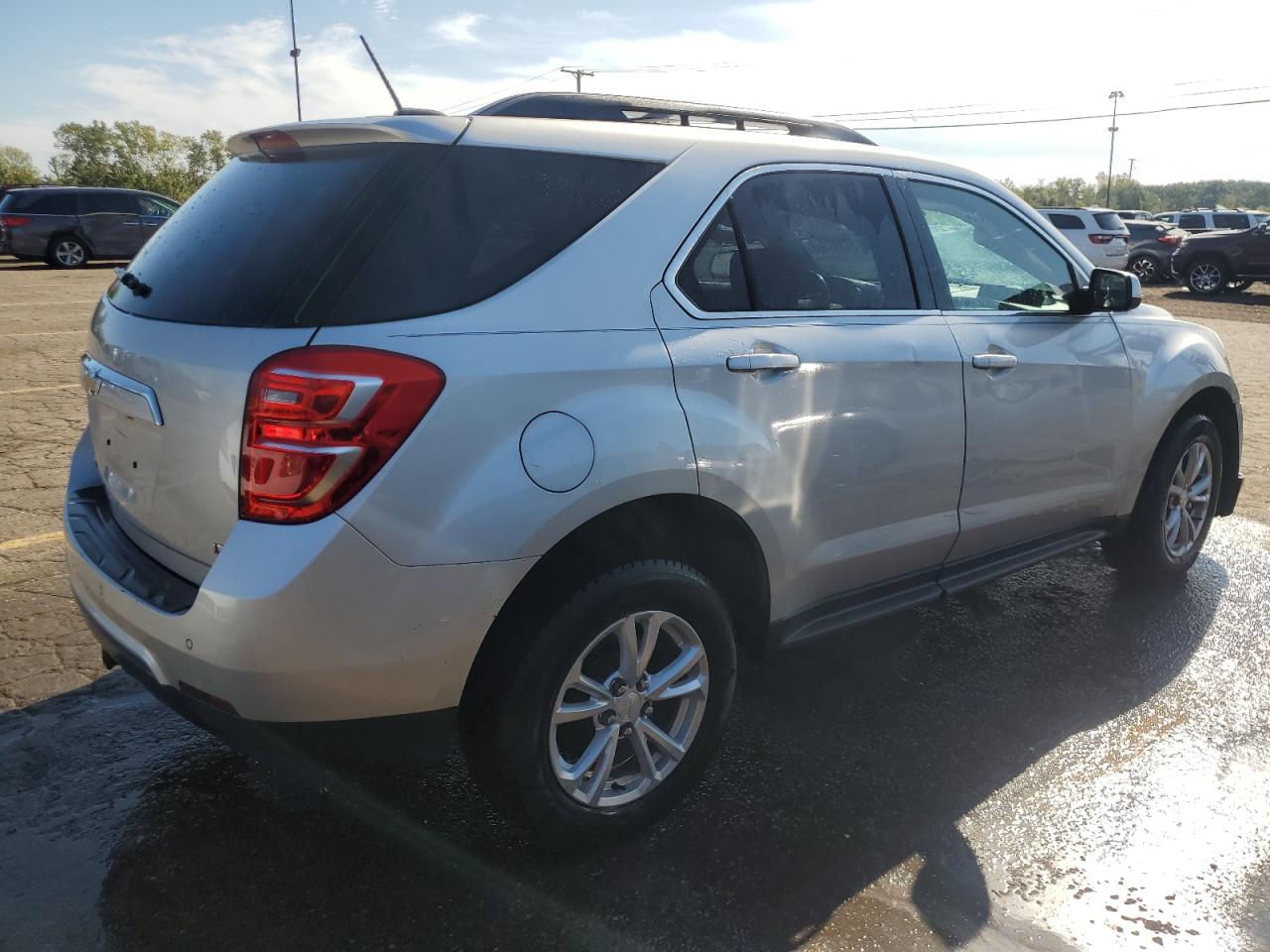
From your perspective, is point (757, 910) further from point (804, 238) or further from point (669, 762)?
point (804, 238)

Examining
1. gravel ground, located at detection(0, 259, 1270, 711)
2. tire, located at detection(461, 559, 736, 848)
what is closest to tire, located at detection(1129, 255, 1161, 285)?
gravel ground, located at detection(0, 259, 1270, 711)

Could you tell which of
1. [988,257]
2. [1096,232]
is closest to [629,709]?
[988,257]

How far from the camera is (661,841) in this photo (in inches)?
111

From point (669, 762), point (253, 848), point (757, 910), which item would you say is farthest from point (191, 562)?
point (757, 910)

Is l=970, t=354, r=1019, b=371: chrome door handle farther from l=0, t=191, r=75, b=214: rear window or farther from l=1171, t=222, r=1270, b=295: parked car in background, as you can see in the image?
l=0, t=191, r=75, b=214: rear window

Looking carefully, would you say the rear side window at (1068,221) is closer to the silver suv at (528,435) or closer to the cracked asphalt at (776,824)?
the cracked asphalt at (776,824)

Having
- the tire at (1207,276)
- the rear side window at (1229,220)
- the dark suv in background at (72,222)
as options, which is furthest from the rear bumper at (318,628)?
the rear side window at (1229,220)

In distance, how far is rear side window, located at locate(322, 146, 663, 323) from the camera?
2305 millimetres

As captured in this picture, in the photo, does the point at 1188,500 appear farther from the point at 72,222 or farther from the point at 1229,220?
the point at 1229,220

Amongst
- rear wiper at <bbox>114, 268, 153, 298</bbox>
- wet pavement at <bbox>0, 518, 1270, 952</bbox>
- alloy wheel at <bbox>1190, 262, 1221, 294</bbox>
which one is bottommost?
wet pavement at <bbox>0, 518, 1270, 952</bbox>

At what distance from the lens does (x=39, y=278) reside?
1933cm

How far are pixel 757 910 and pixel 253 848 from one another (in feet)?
4.15

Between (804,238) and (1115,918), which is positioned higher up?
(804,238)

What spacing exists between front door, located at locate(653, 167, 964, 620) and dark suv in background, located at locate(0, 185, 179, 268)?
21.3 meters
